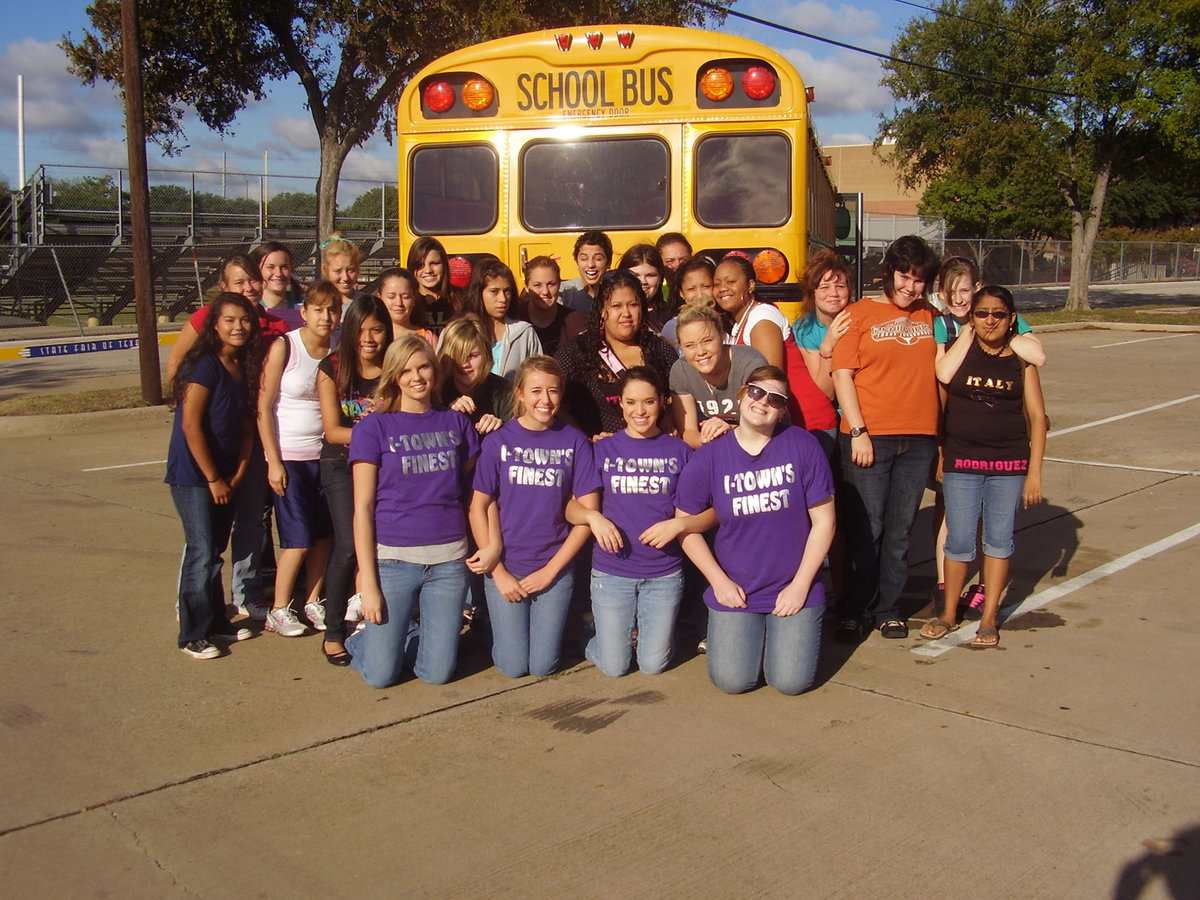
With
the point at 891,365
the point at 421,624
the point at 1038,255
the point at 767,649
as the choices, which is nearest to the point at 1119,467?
the point at 891,365

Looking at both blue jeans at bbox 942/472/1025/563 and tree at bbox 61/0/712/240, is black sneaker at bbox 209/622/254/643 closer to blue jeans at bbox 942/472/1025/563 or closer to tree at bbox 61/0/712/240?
blue jeans at bbox 942/472/1025/563

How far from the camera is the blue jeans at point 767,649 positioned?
4.34 metres

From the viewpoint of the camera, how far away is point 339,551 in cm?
482

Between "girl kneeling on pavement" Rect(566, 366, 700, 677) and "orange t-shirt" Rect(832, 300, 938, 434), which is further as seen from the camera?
"orange t-shirt" Rect(832, 300, 938, 434)

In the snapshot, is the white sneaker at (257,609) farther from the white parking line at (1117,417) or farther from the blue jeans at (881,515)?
the white parking line at (1117,417)

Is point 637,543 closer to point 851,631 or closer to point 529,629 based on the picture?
point 529,629

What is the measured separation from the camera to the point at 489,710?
4.26 meters

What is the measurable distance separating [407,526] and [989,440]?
2574mm

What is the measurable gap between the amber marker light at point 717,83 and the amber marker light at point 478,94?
4.58ft

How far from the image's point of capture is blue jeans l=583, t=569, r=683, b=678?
15.1 feet

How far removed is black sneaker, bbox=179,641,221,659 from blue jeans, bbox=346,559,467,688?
2.51ft

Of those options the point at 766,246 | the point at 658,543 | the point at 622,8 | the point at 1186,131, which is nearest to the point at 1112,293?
the point at 1186,131

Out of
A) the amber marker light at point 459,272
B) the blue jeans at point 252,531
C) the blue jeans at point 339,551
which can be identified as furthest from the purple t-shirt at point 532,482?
the amber marker light at point 459,272

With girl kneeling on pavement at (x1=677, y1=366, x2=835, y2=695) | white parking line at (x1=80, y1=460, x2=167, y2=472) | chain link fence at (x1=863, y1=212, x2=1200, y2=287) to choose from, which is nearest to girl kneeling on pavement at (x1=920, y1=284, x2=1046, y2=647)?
girl kneeling on pavement at (x1=677, y1=366, x2=835, y2=695)
